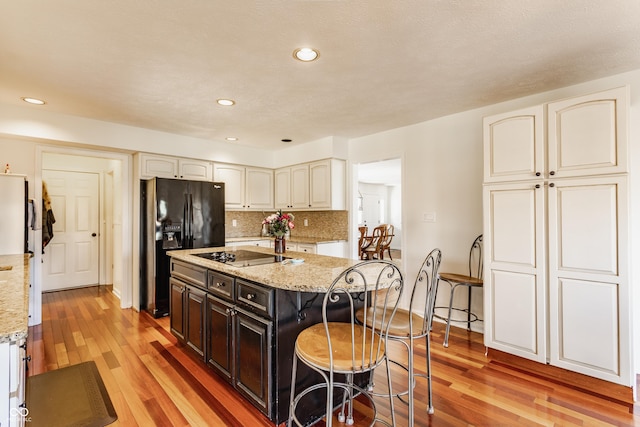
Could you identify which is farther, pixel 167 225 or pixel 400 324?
pixel 167 225

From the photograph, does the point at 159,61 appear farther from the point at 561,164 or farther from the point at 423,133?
the point at 561,164

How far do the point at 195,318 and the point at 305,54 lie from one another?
2202mm

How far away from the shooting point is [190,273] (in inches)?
102

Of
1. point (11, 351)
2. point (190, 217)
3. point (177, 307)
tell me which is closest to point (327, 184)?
point (190, 217)

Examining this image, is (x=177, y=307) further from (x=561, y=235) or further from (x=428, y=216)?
(x=561, y=235)

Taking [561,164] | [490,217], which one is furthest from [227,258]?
[561,164]

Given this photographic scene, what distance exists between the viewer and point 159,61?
7.25 feet

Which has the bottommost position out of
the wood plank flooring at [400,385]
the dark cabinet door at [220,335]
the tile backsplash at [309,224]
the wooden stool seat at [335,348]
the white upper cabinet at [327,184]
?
the wood plank flooring at [400,385]

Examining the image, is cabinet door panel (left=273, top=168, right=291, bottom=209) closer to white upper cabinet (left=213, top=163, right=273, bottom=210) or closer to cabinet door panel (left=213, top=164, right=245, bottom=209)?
white upper cabinet (left=213, top=163, right=273, bottom=210)

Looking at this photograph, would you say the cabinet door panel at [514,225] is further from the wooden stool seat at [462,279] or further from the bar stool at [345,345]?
the bar stool at [345,345]

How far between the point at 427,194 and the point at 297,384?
2640mm

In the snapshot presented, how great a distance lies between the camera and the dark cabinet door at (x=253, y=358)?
1.75 meters

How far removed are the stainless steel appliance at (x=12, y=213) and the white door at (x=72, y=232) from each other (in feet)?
7.80

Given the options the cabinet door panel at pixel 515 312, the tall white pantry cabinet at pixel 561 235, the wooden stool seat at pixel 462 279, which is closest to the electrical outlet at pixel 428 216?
the wooden stool seat at pixel 462 279
